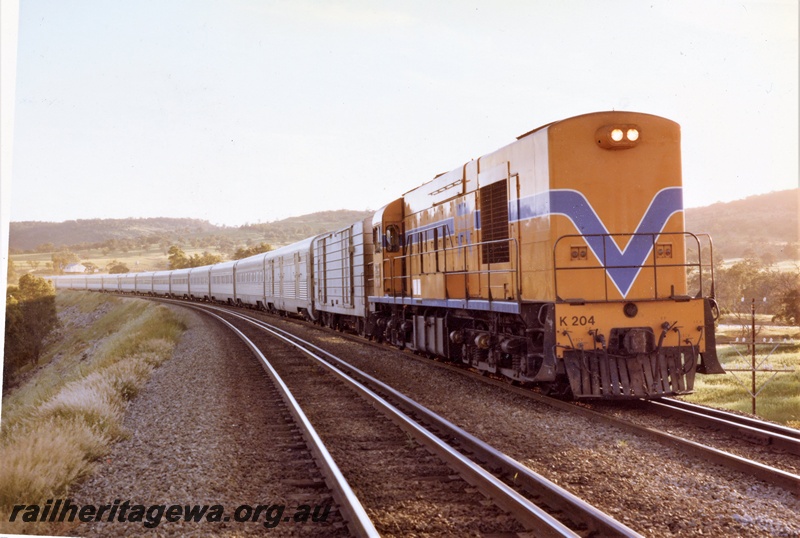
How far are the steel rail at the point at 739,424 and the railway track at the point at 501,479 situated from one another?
2.83m

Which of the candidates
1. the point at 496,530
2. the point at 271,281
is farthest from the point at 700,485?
the point at 271,281

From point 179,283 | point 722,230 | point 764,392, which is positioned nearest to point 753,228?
point 722,230

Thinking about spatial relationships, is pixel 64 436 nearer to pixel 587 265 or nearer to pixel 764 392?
pixel 587 265

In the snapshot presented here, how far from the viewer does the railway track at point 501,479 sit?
158 inches

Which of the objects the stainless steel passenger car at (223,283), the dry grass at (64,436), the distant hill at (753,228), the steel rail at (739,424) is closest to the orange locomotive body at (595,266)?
the steel rail at (739,424)

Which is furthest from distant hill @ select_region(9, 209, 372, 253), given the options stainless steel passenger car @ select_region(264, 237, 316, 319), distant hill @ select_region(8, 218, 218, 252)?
stainless steel passenger car @ select_region(264, 237, 316, 319)

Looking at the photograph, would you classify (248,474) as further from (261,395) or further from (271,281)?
(271,281)

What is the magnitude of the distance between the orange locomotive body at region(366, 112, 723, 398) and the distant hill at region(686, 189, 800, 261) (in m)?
31.3

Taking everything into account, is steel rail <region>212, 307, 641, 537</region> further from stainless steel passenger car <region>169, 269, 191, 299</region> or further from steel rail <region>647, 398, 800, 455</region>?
stainless steel passenger car <region>169, 269, 191, 299</region>

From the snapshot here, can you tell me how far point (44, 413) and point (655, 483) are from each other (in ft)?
27.1

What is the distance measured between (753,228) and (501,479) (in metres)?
50.4

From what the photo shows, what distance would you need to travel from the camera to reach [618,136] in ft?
28.1

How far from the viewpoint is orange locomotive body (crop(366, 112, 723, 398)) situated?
8.00 metres

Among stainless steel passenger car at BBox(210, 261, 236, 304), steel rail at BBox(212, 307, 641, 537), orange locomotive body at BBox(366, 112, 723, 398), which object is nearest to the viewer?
steel rail at BBox(212, 307, 641, 537)
